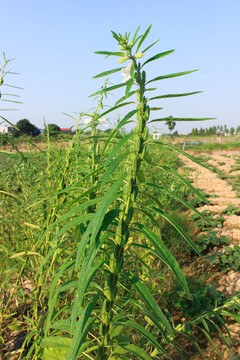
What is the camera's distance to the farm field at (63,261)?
122 cm

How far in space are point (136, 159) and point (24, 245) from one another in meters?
1.34

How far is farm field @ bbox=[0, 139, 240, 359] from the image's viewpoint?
4.01 ft

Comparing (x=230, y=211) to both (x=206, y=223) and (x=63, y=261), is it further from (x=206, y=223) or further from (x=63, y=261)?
(x=63, y=261)

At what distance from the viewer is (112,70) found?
29.3 inches

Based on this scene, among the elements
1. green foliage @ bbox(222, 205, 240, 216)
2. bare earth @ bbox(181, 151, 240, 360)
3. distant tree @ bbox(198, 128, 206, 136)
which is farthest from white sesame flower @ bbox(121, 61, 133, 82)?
distant tree @ bbox(198, 128, 206, 136)

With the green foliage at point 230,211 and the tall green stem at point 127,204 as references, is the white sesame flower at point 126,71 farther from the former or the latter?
the green foliage at point 230,211

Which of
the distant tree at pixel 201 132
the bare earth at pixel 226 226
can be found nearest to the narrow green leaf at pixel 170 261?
the bare earth at pixel 226 226

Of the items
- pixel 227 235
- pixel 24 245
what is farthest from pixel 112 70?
pixel 227 235

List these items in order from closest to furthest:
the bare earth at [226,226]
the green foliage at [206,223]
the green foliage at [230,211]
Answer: the bare earth at [226,226]
the green foliage at [206,223]
the green foliage at [230,211]

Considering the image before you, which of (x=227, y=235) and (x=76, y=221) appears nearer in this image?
(x=76, y=221)

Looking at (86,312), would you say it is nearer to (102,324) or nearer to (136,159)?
(102,324)

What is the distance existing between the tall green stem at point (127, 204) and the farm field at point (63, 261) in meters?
0.08

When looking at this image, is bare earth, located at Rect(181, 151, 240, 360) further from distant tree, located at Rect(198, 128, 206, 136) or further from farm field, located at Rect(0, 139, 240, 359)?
distant tree, located at Rect(198, 128, 206, 136)

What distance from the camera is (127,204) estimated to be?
0.74 metres
